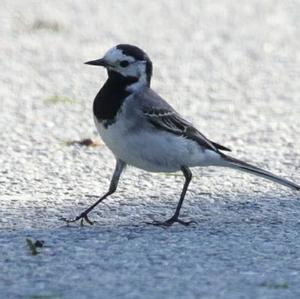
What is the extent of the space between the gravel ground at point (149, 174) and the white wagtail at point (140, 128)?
31 cm

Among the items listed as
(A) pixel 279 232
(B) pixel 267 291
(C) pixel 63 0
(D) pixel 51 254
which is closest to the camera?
(B) pixel 267 291

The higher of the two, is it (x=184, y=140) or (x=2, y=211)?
(x=184, y=140)

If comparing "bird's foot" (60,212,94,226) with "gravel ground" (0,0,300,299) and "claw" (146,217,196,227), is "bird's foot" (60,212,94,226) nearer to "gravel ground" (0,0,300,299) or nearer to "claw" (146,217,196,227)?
"gravel ground" (0,0,300,299)

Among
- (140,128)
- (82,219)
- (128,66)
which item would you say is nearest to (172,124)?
(140,128)

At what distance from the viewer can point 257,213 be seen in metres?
6.58

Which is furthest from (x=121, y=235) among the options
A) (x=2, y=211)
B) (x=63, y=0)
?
(x=63, y=0)

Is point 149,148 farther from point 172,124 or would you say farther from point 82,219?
point 82,219

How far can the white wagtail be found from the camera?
617 cm

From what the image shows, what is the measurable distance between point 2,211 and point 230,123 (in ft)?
9.19

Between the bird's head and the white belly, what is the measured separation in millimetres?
320

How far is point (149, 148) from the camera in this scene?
619 centimetres

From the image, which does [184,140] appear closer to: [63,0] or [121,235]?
[121,235]

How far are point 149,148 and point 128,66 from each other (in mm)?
498

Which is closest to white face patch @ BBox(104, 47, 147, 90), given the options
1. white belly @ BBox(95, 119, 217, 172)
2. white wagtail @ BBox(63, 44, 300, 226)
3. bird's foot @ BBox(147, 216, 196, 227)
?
white wagtail @ BBox(63, 44, 300, 226)
